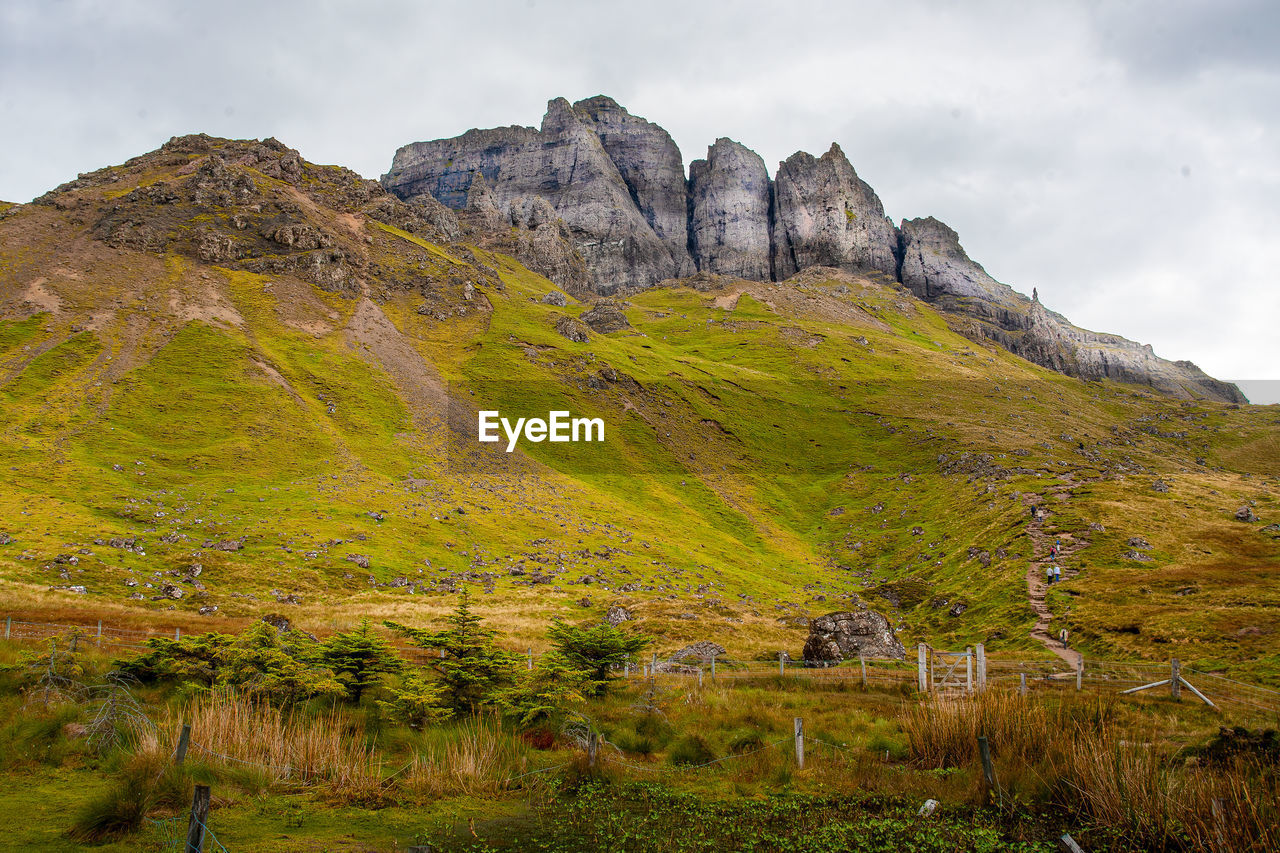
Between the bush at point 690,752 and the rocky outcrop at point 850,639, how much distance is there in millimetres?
19886

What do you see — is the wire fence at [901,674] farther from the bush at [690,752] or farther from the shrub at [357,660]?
the bush at [690,752]

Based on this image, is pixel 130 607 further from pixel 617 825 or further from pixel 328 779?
pixel 617 825

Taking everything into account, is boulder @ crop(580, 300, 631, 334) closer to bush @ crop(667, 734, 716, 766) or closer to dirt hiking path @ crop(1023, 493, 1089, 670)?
dirt hiking path @ crop(1023, 493, 1089, 670)

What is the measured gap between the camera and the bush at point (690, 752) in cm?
1808

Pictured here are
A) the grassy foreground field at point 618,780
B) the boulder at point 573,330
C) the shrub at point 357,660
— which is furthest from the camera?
the boulder at point 573,330

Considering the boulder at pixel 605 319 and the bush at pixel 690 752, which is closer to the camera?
the bush at pixel 690 752

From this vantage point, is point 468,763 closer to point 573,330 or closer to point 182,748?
point 182,748

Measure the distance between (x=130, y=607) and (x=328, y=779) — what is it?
1640 inches

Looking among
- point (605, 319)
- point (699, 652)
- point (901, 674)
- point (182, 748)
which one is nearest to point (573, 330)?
point (605, 319)

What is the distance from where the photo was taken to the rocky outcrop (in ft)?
125

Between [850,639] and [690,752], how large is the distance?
23.6 m

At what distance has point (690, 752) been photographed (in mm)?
18359

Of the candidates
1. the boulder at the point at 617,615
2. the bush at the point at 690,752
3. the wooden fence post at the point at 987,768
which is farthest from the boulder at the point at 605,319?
the wooden fence post at the point at 987,768

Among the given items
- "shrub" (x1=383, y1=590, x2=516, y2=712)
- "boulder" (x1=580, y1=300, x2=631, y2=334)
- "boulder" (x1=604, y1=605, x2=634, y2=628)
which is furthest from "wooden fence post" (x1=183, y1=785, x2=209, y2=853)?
"boulder" (x1=580, y1=300, x2=631, y2=334)
